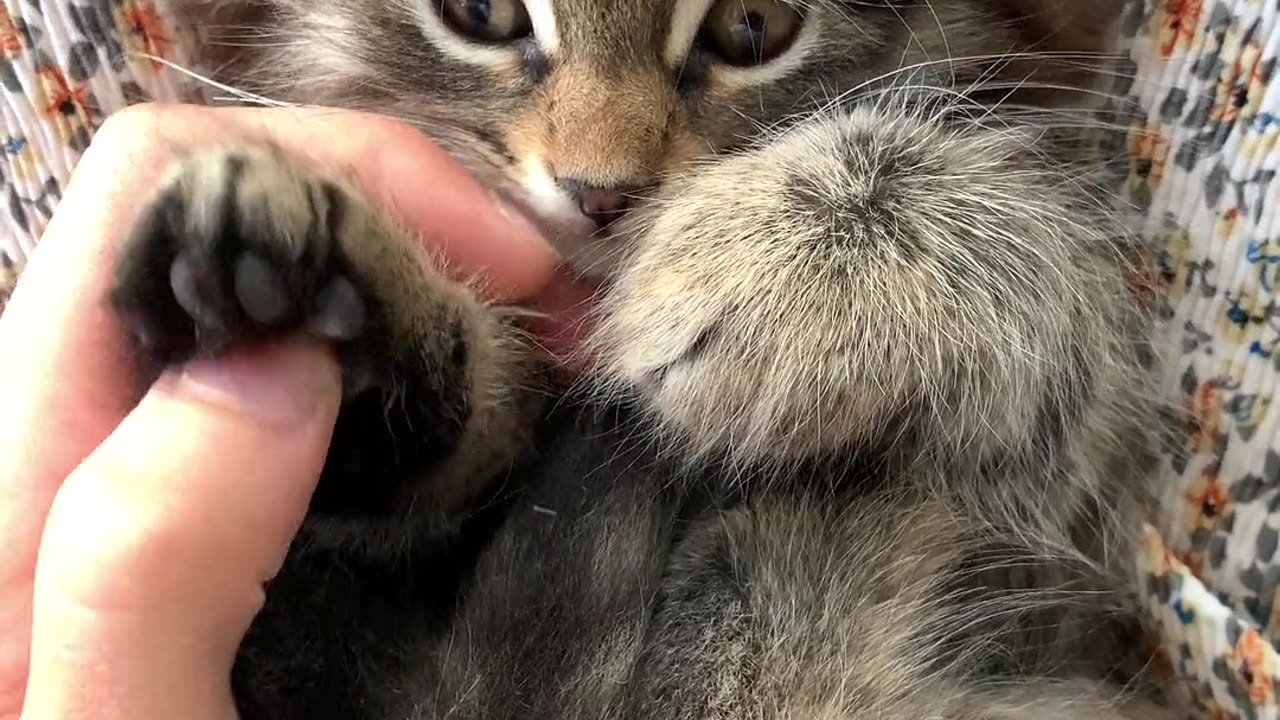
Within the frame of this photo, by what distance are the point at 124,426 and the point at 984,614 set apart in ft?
2.24

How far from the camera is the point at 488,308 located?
0.89 metres

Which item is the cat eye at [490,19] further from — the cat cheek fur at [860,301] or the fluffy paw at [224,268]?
the fluffy paw at [224,268]

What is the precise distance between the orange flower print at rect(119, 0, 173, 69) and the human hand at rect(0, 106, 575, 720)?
0.81 ft

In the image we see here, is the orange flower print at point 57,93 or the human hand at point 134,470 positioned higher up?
the orange flower print at point 57,93

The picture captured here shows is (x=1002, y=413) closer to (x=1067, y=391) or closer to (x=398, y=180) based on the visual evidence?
(x=1067, y=391)

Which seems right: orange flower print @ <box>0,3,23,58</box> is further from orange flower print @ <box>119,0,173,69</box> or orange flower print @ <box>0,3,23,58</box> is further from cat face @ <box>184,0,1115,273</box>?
cat face @ <box>184,0,1115,273</box>

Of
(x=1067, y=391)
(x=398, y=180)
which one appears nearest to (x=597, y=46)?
(x=398, y=180)

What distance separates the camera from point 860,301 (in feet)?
2.64

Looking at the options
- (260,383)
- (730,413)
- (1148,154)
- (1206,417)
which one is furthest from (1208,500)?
(260,383)

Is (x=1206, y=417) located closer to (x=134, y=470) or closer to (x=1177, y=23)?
(x=1177, y=23)

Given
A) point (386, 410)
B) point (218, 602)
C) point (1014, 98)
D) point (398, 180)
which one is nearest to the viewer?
point (218, 602)

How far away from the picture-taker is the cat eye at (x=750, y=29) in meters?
0.93

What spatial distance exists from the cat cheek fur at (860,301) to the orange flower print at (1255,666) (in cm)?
22

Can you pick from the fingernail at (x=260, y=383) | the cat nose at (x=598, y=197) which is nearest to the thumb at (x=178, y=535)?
the fingernail at (x=260, y=383)
